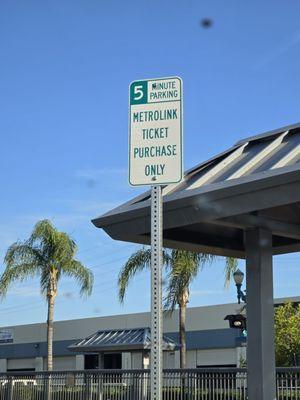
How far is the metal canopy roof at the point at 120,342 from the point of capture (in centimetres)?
3347

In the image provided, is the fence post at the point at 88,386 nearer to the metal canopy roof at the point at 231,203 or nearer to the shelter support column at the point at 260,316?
the metal canopy roof at the point at 231,203

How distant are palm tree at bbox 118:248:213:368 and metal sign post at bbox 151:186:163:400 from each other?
25.2 m

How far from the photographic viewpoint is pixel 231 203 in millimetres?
8594

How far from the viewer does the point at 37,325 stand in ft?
188

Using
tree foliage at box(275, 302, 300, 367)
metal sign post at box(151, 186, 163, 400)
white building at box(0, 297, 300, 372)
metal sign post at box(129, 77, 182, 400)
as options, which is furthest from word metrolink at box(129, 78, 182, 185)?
white building at box(0, 297, 300, 372)

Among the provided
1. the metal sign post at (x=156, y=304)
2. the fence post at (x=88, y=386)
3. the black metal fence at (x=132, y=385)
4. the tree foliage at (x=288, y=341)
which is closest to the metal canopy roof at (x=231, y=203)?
the black metal fence at (x=132, y=385)

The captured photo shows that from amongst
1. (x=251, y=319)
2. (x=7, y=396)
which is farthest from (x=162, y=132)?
(x=7, y=396)

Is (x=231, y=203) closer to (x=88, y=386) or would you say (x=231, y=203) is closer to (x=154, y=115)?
(x=154, y=115)

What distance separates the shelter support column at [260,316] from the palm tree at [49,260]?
26.7m

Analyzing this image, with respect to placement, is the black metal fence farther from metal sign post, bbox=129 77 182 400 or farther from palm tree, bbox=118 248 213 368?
palm tree, bbox=118 248 213 368

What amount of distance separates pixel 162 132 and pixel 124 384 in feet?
36.5

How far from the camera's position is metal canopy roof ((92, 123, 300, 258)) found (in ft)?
27.3

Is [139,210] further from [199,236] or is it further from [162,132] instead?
[162,132]

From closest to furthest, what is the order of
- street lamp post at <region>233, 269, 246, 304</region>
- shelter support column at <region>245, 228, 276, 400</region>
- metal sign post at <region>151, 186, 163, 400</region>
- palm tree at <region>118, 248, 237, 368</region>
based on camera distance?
metal sign post at <region>151, 186, 163, 400</region>, shelter support column at <region>245, 228, 276, 400</region>, street lamp post at <region>233, 269, 246, 304</region>, palm tree at <region>118, 248, 237, 368</region>
